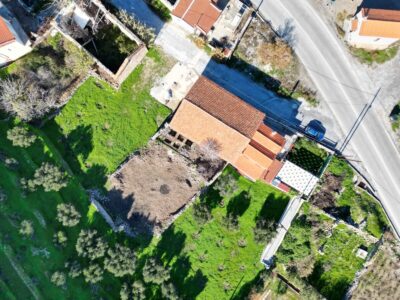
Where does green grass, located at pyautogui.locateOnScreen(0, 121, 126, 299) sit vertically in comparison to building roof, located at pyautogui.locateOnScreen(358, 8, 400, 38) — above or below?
below

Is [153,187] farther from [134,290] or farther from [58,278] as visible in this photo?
[58,278]

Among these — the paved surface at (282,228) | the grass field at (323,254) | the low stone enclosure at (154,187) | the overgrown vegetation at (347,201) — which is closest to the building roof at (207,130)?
the low stone enclosure at (154,187)

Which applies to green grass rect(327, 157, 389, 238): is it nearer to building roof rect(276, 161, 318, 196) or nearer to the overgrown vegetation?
Answer: the overgrown vegetation

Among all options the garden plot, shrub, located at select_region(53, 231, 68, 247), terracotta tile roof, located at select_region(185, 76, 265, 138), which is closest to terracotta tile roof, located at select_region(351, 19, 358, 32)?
terracotta tile roof, located at select_region(185, 76, 265, 138)

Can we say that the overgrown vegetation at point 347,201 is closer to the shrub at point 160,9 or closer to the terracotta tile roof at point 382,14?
the terracotta tile roof at point 382,14

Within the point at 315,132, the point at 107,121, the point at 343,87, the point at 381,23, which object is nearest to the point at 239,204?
the point at 315,132

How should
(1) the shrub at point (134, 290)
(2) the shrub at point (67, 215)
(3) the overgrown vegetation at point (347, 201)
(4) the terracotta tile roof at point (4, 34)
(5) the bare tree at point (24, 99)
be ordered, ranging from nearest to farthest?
1. (4) the terracotta tile roof at point (4, 34)
2. (2) the shrub at point (67, 215)
3. (1) the shrub at point (134, 290)
4. (5) the bare tree at point (24, 99)
5. (3) the overgrown vegetation at point (347, 201)

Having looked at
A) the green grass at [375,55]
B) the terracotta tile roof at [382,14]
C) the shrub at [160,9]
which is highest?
the terracotta tile roof at [382,14]
